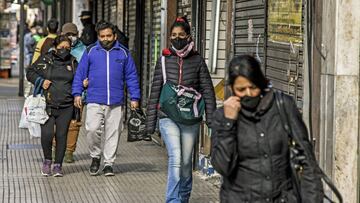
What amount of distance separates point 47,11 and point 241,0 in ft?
116

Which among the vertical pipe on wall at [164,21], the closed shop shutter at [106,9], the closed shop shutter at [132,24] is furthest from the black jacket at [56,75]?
the closed shop shutter at [106,9]

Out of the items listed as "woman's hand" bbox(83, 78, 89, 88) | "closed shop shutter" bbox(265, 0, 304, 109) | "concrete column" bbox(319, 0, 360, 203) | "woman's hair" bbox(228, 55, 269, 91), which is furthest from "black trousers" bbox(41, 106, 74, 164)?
"woman's hair" bbox(228, 55, 269, 91)

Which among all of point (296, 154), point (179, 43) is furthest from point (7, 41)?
point (296, 154)

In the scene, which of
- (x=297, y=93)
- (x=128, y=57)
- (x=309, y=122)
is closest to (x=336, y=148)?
(x=309, y=122)

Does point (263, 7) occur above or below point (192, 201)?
above

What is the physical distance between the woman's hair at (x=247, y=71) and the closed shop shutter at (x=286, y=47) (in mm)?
3082

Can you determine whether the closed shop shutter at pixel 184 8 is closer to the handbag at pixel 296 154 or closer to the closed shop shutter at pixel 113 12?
the closed shop shutter at pixel 113 12

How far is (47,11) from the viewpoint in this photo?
4531 centimetres

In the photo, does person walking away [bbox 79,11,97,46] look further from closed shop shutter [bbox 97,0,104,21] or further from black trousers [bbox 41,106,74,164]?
closed shop shutter [bbox 97,0,104,21]

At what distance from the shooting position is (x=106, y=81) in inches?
441

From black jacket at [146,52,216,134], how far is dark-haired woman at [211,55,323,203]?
135 inches

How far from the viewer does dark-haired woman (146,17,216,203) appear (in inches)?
341

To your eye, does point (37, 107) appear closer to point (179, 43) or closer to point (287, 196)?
point (179, 43)

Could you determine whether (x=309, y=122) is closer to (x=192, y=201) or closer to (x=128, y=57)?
(x=192, y=201)
